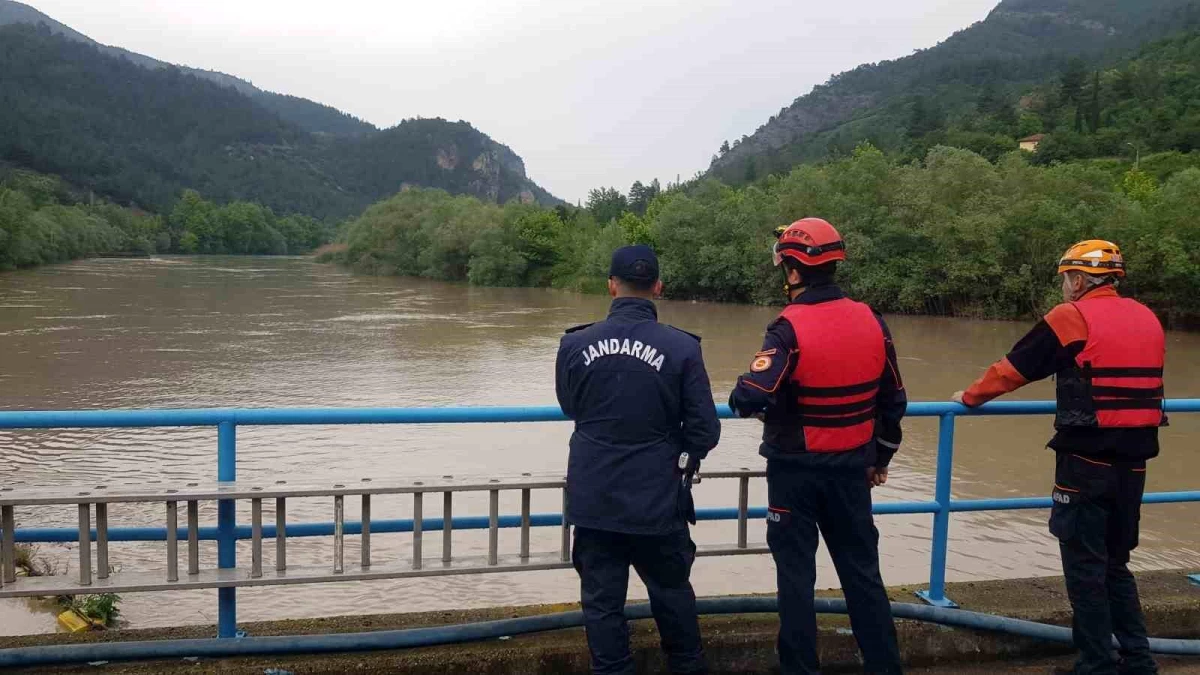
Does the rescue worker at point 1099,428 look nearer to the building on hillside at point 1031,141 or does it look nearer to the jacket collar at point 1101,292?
the jacket collar at point 1101,292

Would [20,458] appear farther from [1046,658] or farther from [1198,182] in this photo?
[1198,182]

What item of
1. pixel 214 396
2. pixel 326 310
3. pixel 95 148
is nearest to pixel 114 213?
pixel 95 148

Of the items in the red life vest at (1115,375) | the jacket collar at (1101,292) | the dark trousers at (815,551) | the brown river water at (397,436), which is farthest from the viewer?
the brown river water at (397,436)

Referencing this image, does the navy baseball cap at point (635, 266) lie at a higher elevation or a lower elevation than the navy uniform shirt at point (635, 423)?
higher

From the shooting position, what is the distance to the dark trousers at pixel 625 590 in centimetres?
309

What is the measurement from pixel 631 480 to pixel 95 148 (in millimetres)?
177202

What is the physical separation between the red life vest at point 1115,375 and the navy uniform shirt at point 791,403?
676 millimetres

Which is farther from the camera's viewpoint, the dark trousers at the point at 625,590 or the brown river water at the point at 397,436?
the brown river water at the point at 397,436

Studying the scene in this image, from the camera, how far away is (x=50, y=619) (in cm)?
641

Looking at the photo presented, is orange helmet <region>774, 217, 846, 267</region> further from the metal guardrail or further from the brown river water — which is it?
the brown river water

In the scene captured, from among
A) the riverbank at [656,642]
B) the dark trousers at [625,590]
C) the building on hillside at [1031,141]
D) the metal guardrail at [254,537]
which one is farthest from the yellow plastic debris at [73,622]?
the building on hillside at [1031,141]

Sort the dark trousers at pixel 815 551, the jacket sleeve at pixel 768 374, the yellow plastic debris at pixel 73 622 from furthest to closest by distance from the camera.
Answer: the yellow plastic debris at pixel 73 622 → the dark trousers at pixel 815 551 → the jacket sleeve at pixel 768 374

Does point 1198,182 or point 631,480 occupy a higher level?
point 1198,182

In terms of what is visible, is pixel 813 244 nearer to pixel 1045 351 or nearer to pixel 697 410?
pixel 697 410
